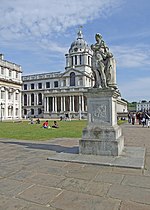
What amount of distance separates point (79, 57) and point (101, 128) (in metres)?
74.9

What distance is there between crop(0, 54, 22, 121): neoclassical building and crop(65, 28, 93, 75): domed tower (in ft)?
75.8

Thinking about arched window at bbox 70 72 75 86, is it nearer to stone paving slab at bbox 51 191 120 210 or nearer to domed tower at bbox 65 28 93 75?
domed tower at bbox 65 28 93 75

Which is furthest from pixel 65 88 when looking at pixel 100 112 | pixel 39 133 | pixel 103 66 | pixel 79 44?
pixel 100 112

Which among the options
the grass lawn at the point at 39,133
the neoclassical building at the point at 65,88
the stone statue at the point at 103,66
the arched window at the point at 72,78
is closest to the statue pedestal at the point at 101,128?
the stone statue at the point at 103,66

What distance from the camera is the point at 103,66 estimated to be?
7.05 m

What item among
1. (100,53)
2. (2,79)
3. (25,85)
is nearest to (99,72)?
(100,53)

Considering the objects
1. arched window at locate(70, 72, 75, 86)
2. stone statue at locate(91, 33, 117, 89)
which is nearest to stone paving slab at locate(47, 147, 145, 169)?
stone statue at locate(91, 33, 117, 89)

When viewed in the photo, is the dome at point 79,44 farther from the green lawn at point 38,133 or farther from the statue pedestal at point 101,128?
the statue pedestal at point 101,128

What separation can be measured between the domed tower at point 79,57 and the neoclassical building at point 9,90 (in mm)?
23101

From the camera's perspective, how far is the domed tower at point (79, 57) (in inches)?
3061

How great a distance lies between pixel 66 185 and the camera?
405 cm

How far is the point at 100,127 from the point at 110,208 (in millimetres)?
3701

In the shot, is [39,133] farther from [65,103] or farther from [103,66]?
[65,103]

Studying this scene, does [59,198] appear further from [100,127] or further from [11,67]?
[11,67]
